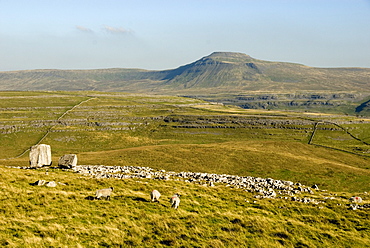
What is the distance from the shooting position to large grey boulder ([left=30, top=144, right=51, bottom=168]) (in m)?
36.9

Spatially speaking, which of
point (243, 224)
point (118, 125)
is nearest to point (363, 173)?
point (243, 224)

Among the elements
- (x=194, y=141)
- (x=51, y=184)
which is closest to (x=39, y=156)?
(x=51, y=184)

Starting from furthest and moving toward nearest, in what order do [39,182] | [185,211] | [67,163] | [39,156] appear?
[67,163]
[39,156]
[39,182]
[185,211]

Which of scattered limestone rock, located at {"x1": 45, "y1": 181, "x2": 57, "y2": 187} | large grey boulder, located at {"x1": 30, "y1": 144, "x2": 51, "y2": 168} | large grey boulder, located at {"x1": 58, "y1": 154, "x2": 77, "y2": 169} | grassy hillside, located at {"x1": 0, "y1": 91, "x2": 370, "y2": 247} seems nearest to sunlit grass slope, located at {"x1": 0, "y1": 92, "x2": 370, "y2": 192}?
grassy hillside, located at {"x1": 0, "y1": 91, "x2": 370, "y2": 247}

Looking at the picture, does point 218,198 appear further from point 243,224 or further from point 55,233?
point 55,233

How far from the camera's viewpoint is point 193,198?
2630 cm

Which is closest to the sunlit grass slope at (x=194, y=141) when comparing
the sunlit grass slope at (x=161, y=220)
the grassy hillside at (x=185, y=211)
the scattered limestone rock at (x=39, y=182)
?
the grassy hillside at (x=185, y=211)

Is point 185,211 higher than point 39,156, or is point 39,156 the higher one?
point 39,156

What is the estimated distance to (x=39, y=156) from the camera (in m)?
37.4

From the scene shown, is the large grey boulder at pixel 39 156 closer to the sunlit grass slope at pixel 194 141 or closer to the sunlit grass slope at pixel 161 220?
the sunlit grass slope at pixel 161 220

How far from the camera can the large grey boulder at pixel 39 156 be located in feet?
121

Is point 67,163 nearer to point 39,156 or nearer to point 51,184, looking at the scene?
point 39,156

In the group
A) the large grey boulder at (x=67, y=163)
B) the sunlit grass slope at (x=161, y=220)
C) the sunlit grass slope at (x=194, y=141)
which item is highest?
the sunlit grass slope at (x=161, y=220)

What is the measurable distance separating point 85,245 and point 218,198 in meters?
14.2
